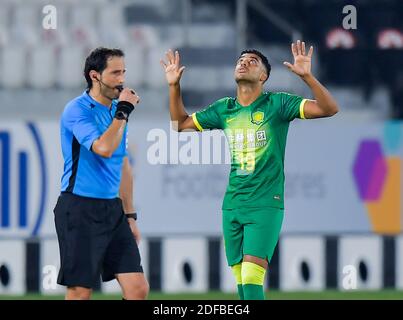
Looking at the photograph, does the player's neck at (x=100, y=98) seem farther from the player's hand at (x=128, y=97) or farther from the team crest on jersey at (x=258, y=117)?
the team crest on jersey at (x=258, y=117)

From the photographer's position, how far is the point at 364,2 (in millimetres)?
16422

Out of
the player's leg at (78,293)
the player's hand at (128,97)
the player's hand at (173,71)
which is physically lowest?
the player's leg at (78,293)

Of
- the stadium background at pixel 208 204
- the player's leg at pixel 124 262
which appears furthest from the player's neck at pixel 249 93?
the stadium background at pixel 208 204

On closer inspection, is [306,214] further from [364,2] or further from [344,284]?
[364,2]

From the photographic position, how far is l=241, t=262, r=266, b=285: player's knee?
8.62 meters

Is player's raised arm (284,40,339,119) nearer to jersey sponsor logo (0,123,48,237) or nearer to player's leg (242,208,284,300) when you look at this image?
player's leg (242,208,284,300)

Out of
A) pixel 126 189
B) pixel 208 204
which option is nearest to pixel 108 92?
pixel 126 189

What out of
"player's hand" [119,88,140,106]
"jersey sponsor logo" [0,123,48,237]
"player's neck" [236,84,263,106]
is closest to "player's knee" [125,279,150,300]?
"player's hand" [119,88,140,106]

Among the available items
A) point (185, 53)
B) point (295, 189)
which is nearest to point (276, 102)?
point (295, 189)

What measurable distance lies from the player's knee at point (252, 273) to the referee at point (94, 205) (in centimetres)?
74

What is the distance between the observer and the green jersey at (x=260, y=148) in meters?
8.73

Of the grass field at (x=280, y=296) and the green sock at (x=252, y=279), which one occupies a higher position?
the green sock at (x=252, y=279)
